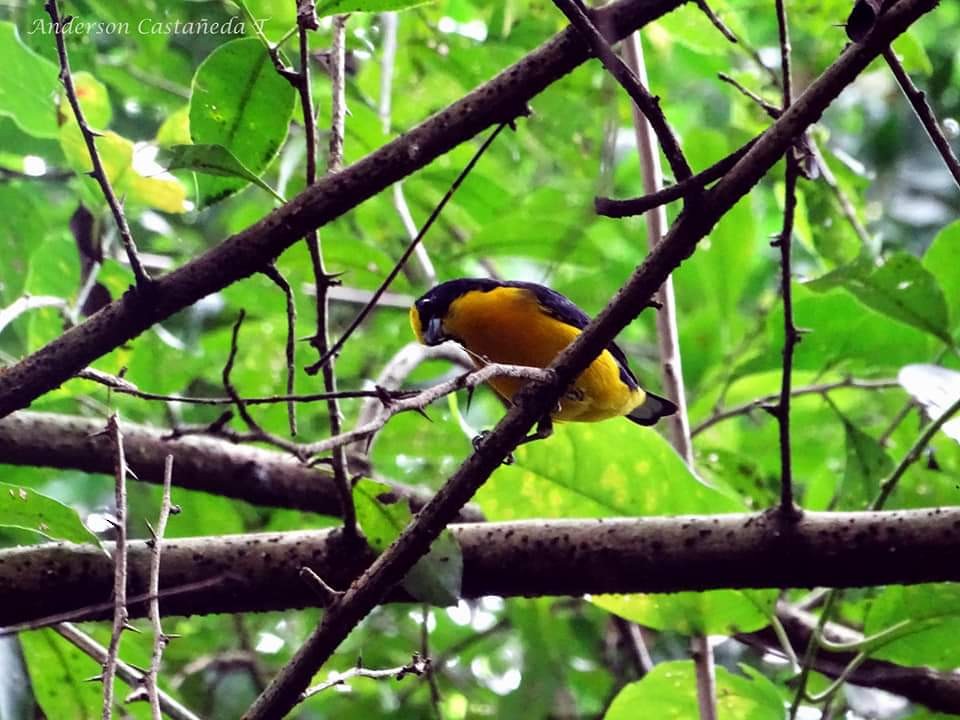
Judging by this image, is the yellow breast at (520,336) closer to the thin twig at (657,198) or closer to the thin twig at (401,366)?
the thin twig at (401,366)

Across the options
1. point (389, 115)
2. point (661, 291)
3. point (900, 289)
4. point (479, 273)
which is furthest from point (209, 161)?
point (479, 273)

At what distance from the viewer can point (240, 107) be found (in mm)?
→ 2014

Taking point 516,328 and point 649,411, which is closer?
point 516,328

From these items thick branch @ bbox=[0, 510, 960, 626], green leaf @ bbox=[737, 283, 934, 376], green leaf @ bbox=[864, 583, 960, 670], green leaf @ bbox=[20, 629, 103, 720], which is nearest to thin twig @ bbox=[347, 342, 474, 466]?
thick branch @ bbox=[0, 510, 960, 626]

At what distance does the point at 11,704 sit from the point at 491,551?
0.87m

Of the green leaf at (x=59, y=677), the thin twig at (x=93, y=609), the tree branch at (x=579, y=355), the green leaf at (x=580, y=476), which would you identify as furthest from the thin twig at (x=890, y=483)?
the green leaf at (x=59, y=677)

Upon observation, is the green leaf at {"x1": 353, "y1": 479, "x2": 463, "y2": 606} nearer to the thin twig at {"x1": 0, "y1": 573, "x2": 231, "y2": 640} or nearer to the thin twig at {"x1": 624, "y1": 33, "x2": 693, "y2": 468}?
the thin twig at {"x1": 0, "y1": 573, "x2": 231, "y2": 640}

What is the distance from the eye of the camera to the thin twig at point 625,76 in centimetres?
140

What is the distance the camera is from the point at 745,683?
238 cm

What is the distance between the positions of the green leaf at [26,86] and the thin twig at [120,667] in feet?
3.96

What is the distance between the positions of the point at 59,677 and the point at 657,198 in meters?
1.49

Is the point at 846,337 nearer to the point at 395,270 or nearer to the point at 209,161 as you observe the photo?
the point at 395,270

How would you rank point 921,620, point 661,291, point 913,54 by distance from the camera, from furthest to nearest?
point 913,54
point 661,291
point 921,620

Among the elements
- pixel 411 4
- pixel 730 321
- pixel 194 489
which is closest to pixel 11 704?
pixel 194 489
